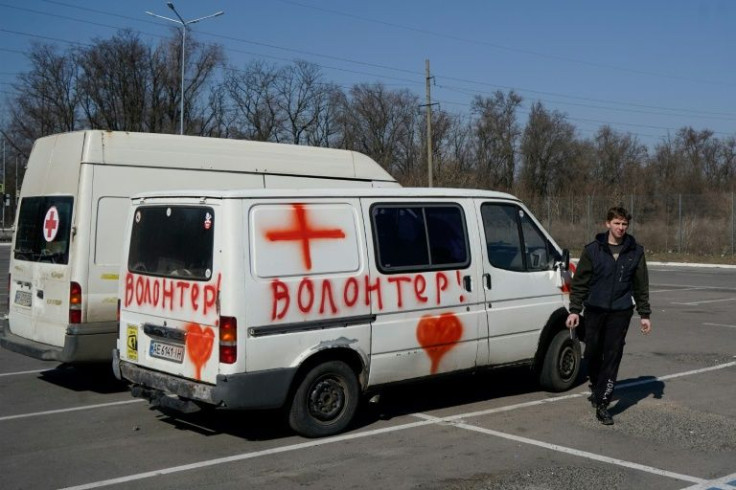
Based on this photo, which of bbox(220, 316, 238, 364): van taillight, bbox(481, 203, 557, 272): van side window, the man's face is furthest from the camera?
bbox(481, 203, 557, 272): van side window

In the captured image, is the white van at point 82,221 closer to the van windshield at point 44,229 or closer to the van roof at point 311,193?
the van windshield at point 44,229

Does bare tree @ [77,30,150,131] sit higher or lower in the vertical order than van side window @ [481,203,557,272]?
higher

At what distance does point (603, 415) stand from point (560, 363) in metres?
1.37

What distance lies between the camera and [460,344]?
26.2 ft

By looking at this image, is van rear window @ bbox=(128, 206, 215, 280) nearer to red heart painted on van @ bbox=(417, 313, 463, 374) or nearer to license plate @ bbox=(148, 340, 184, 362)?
license plate @ bbox=(148, 340, 184, 362)

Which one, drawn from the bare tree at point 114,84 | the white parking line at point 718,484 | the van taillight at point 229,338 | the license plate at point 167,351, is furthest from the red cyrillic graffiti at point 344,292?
the bare tree at point 114,84

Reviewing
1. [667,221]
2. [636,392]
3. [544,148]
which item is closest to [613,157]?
[544,148]

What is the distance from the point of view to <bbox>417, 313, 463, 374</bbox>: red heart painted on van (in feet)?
25.2

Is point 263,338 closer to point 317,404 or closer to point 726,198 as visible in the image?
point 317,404

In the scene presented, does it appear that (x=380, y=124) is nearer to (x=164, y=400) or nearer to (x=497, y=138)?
(x=497, y=138)

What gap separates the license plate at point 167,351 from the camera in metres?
6.95

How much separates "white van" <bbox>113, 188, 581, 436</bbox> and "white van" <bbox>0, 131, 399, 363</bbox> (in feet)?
3.53

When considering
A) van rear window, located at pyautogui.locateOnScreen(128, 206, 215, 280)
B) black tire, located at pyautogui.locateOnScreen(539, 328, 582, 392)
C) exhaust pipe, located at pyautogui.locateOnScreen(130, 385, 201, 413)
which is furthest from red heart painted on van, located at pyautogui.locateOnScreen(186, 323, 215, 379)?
black tire, located at pyautogui.locateOnScreen(539, 328, 582, 392)

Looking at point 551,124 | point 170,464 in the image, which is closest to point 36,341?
point 170,464
